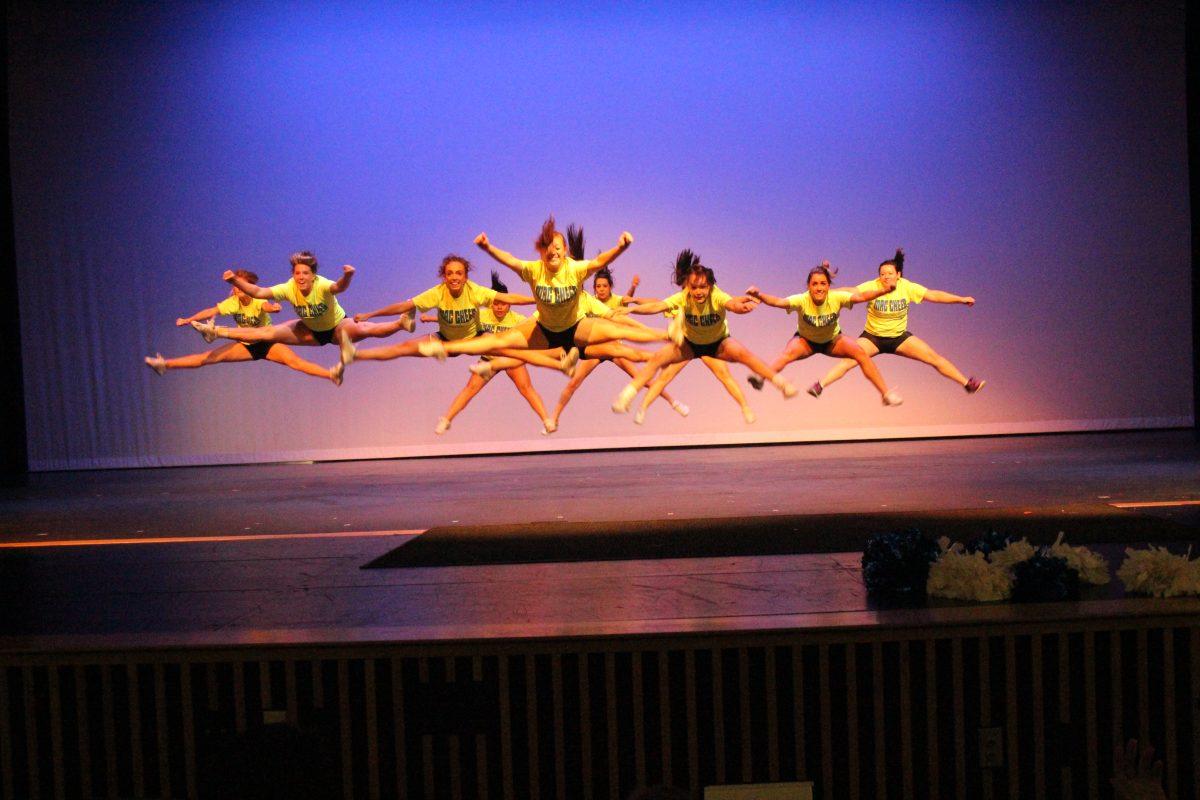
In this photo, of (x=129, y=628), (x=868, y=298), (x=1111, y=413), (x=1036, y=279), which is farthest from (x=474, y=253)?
(x=129, y=628)

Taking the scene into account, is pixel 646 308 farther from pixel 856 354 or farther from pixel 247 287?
pixel 247 287

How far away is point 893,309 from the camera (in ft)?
28.6

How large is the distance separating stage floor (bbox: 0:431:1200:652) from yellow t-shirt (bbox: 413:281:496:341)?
1.05m

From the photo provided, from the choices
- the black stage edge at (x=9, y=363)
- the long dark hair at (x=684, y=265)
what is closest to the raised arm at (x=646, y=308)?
the long dark hair at (x=684, y=265)

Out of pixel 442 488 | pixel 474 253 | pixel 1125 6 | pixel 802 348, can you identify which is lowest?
pixel 442 488

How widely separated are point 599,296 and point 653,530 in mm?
3371

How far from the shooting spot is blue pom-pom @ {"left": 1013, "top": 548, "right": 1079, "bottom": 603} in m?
2.98

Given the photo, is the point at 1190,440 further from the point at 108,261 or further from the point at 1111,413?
the point at 108,261

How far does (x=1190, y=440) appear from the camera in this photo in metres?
8.84

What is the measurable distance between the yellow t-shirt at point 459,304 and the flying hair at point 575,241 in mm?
804

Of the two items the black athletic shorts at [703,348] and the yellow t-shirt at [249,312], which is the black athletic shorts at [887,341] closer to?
the black athletic shorts at [703,348]

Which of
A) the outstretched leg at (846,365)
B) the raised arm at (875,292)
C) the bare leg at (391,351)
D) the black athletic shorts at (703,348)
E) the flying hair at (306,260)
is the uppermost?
the flying hair at (306,260)

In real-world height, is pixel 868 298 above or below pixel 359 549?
above

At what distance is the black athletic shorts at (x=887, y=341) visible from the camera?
8.78m
